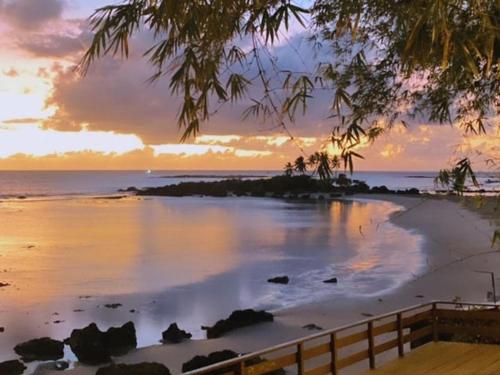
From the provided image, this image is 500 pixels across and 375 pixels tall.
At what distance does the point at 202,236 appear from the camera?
3619 centimetres

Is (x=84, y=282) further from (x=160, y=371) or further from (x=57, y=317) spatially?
(x=160, y=371)

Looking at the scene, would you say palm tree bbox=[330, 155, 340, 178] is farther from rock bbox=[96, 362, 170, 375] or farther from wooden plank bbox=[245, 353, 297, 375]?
rock bbox=[96, 362, 170, 375]

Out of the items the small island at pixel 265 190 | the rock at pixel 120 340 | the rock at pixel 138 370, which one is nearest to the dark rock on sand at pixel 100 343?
the rock at pixel 120 340

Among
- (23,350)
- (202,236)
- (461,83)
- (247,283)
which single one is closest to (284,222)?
(202,236)

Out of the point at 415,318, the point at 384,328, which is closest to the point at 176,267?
the point at 415,318

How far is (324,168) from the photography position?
3.62 meters

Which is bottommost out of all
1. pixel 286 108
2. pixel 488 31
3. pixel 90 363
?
pixel 90 363

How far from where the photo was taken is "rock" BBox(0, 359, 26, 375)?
454 inches

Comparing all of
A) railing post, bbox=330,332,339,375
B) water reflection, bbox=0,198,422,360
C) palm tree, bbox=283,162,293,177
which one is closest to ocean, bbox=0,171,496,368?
water reflection, bbox=0,198,422,360

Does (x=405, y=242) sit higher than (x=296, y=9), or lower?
lower

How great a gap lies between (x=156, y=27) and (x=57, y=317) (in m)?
14.9

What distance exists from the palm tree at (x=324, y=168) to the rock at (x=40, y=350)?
10.7m

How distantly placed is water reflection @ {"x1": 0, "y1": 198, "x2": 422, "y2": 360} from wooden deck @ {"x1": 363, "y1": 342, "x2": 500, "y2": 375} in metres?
7.68

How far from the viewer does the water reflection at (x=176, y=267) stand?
17.0m
